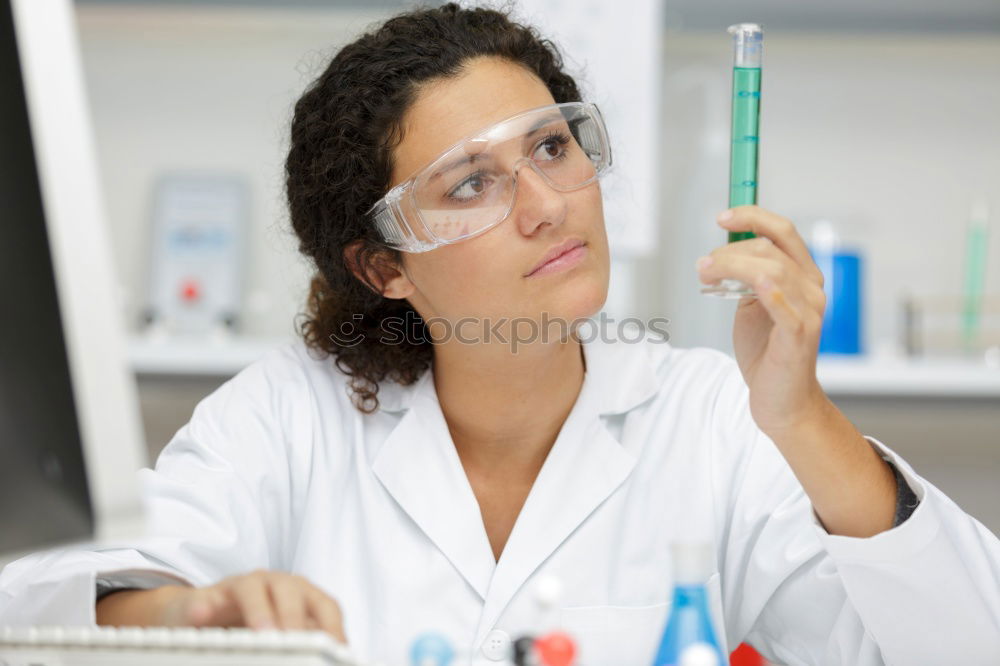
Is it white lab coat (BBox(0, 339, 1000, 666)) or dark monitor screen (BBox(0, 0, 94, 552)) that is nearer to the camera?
dark monitor screen (BBox(0, 0, 94, 552))

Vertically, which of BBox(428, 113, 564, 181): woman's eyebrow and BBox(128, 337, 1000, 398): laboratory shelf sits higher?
BBox(428, 113, 564, 181): woman's eyebrow

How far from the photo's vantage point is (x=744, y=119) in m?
1.01

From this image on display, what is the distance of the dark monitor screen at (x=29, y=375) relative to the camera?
611 millimetres

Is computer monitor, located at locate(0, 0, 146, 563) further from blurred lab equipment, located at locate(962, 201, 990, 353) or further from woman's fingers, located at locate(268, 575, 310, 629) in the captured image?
blurred lab equipment, located at locate(962, 201, 990, 353)

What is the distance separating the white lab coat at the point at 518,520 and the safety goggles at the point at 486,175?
278mm

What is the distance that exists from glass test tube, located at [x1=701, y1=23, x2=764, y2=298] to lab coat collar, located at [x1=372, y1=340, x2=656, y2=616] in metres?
Result: 0.40

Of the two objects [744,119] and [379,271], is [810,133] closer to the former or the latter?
[379,271]

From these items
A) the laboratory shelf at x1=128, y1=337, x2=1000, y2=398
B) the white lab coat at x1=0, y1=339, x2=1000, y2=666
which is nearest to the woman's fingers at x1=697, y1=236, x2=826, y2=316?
→ the white lab coat at x1=0, y1=339, x2=1000, y2=666

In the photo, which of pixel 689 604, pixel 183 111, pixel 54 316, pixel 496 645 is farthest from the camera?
pixel 183 111

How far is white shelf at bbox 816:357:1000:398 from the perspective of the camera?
2.19m

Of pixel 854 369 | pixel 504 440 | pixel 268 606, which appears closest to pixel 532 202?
pixel 504 440

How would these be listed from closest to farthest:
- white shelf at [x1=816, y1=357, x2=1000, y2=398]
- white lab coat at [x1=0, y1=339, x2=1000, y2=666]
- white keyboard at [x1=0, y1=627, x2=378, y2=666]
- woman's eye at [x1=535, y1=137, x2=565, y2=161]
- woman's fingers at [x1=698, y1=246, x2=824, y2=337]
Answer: white keyboard at [x1=0, y1=627, x2=378, y2=666]
woman's fingers at [x1=698, y1=246, x2=824, y2=337]
white lab coat at [x1=0, y1=339, x2=1000, y2=666]
woman's eye at [x1=535, y1=137, x2=565, y2=161]
white shelf at [x1=816, y1=357, x2=1000, y2=398]

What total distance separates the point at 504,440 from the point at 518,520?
175 mm

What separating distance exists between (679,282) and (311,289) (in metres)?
1.22
